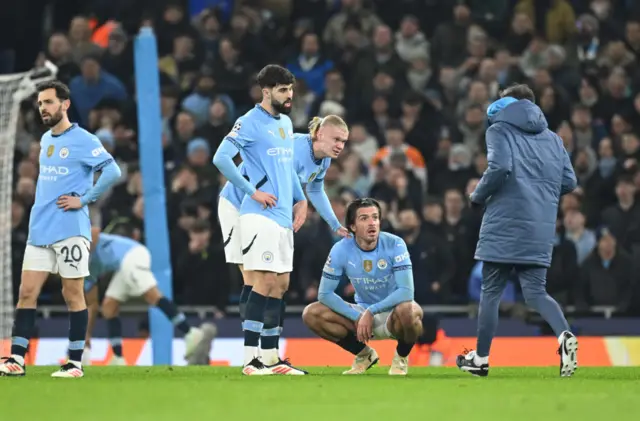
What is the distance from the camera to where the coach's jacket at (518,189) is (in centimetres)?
1088

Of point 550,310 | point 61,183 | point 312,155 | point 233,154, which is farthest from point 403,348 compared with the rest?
point 61,183

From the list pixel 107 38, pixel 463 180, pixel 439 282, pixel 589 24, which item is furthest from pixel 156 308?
pixel 589 24

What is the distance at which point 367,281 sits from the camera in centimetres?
1147

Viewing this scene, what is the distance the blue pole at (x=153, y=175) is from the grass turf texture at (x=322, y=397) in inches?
174

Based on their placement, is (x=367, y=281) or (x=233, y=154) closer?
(x=233, y=154)

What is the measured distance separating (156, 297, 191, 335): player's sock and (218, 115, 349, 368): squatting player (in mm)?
3301

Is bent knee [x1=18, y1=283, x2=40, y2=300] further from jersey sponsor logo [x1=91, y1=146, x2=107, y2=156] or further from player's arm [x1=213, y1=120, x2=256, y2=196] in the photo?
player's arm [x1=213, y1=120, x2=256, y2=196]

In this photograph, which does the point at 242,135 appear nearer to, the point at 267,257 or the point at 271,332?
the point at 267,257

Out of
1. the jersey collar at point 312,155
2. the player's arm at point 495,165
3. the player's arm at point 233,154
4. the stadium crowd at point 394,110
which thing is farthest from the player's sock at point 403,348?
the stadium crowd at point 394,110

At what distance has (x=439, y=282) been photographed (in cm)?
1741

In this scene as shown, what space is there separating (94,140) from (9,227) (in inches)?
250

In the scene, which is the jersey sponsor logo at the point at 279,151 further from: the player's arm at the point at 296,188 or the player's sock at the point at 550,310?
the player's sock at the point at 550,310

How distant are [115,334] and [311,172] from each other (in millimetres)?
4867

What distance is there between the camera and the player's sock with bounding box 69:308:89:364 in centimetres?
1101
